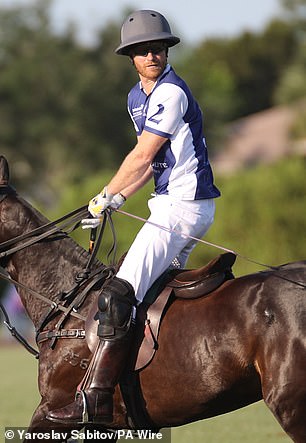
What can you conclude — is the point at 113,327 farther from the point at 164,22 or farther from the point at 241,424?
the point at 241,424

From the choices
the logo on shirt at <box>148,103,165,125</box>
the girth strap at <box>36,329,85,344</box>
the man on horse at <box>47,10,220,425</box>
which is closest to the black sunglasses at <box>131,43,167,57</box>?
the man on horse at <box>47,10,220,425</box>

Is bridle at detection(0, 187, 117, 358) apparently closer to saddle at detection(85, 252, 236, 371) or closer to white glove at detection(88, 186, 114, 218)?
white glove at detection(88, 186, 114, 218)

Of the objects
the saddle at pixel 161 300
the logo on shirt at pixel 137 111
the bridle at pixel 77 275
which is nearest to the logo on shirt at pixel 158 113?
the logo on shirt at pixel 137 111

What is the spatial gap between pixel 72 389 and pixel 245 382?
1120 mm

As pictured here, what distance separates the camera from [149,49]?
21.4 ft

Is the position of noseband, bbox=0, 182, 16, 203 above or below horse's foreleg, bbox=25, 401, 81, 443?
above

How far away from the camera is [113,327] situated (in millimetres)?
6152

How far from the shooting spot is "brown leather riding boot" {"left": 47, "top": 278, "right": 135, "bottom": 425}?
6152 mm

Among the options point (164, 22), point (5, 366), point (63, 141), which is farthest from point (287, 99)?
point (164, 22)

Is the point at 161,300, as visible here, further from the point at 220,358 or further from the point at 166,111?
the point at 166,111

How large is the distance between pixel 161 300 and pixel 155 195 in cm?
75

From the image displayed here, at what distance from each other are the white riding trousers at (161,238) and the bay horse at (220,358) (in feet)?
0.86

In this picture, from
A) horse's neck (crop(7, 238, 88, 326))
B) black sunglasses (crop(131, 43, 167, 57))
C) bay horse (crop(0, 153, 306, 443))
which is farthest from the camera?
horse's neck (crop(7, 238, 88, 326))

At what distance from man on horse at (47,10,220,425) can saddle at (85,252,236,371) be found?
0.27 ft
